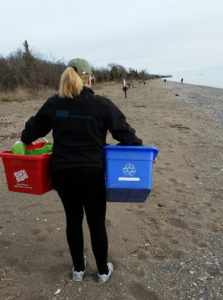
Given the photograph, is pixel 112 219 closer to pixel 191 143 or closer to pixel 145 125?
pixel 191 143

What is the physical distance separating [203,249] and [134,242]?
77cm

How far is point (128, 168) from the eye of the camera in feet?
8.19

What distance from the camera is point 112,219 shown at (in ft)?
13.5

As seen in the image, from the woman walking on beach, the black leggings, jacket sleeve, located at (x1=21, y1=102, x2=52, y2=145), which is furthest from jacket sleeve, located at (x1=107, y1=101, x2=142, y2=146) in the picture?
jacket sleeve, located at (x1=21, y1=102, x2=52, y2=145)

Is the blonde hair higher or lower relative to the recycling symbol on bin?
higher

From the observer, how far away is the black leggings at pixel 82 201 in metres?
2.44

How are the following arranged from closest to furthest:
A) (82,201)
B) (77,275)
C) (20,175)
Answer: (82,201) < (20,175) < (77,275)

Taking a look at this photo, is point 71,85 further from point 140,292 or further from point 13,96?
point 13,96

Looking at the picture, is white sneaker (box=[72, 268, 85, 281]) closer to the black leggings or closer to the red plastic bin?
the black leggings

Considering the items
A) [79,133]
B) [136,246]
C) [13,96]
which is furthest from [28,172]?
[13,96]

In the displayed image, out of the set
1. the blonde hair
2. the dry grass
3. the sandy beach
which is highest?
the blonde hair

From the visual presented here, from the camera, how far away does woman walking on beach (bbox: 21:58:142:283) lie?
2354mm

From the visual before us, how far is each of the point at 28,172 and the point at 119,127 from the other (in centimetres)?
89

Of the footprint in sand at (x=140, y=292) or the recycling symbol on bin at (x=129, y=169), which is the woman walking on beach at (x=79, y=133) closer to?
the recycling symbol on bin at (x=129, y=169)
